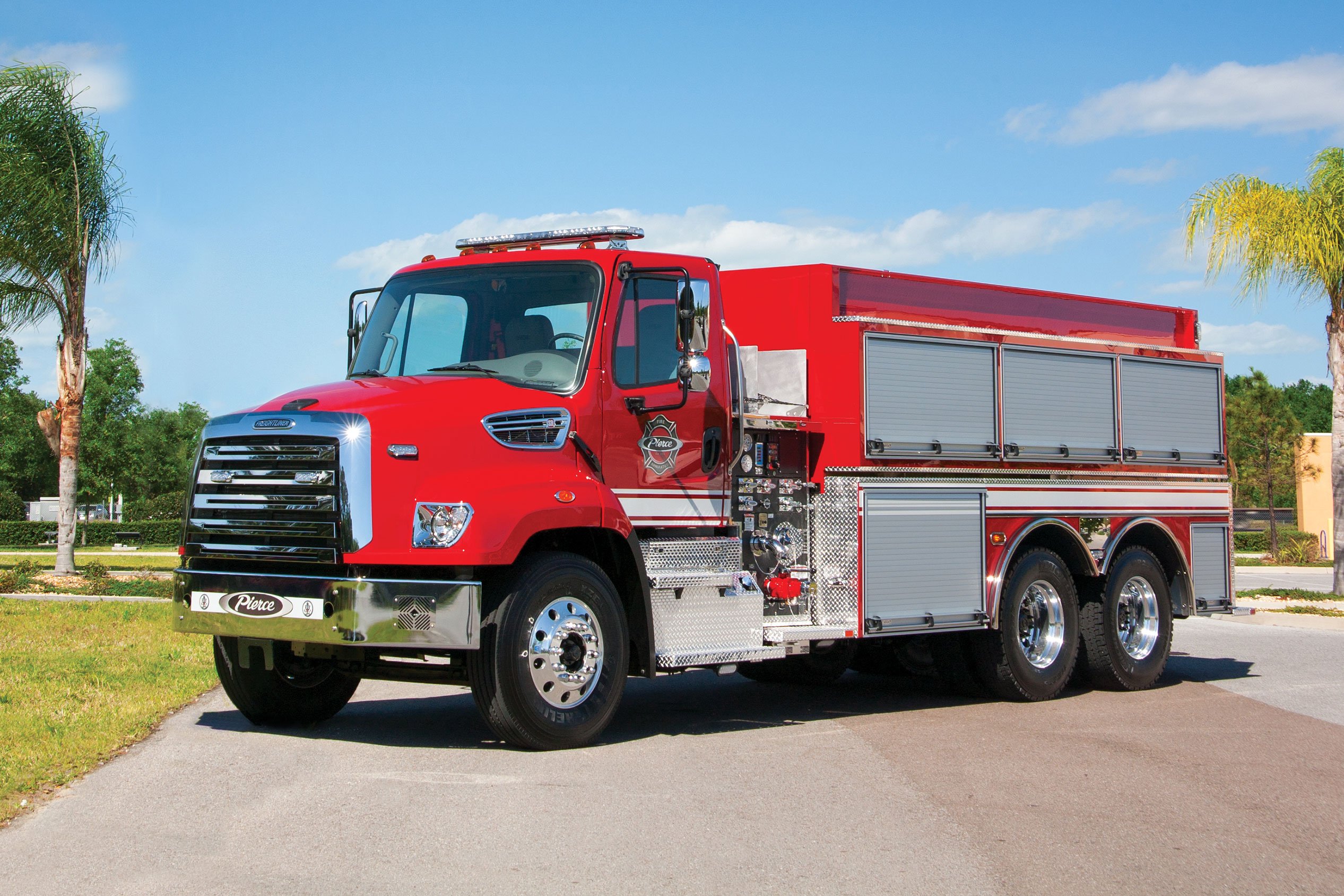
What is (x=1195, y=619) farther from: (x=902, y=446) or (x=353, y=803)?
(x=353, y=803)

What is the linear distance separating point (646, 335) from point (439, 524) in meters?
2.20

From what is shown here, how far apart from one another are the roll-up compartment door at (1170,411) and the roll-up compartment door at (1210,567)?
27.4 inches

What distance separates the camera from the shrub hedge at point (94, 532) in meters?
54.8

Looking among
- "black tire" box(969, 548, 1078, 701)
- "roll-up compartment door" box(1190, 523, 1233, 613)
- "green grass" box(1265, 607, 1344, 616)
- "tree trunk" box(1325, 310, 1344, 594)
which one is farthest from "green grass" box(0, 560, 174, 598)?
"tree trunk" box(1325, 310, 1344, 594)

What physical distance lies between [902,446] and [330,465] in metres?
4.74

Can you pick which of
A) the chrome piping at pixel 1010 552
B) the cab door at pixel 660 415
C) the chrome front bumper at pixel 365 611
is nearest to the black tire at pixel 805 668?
the chrome piping at pixel 1010 552

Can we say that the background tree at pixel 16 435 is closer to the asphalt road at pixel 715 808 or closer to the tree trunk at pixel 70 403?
the tree trunk at pixel 70 403

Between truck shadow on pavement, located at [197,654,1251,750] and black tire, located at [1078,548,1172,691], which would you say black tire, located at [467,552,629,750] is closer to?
truck shadow on pavement, located at [197,654,1251,750]

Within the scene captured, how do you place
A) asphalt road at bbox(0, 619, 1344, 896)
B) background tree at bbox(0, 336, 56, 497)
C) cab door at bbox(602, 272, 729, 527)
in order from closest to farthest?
asphalt road at bbox(0, 619, 1344, 896) → cab door at bbox(602, 272, 729, 527) → background tree at bbox(0, 336, 56, 497)

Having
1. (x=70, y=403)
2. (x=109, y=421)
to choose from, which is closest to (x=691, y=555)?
(x=70, y=403)

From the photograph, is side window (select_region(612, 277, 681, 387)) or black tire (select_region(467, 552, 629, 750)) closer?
black tire (select_region(467, 552, 629, 750))

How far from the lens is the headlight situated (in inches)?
310

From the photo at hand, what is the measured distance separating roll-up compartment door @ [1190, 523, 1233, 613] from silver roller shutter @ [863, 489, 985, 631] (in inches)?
130

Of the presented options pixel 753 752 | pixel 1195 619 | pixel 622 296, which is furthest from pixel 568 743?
pixel 1195 619
